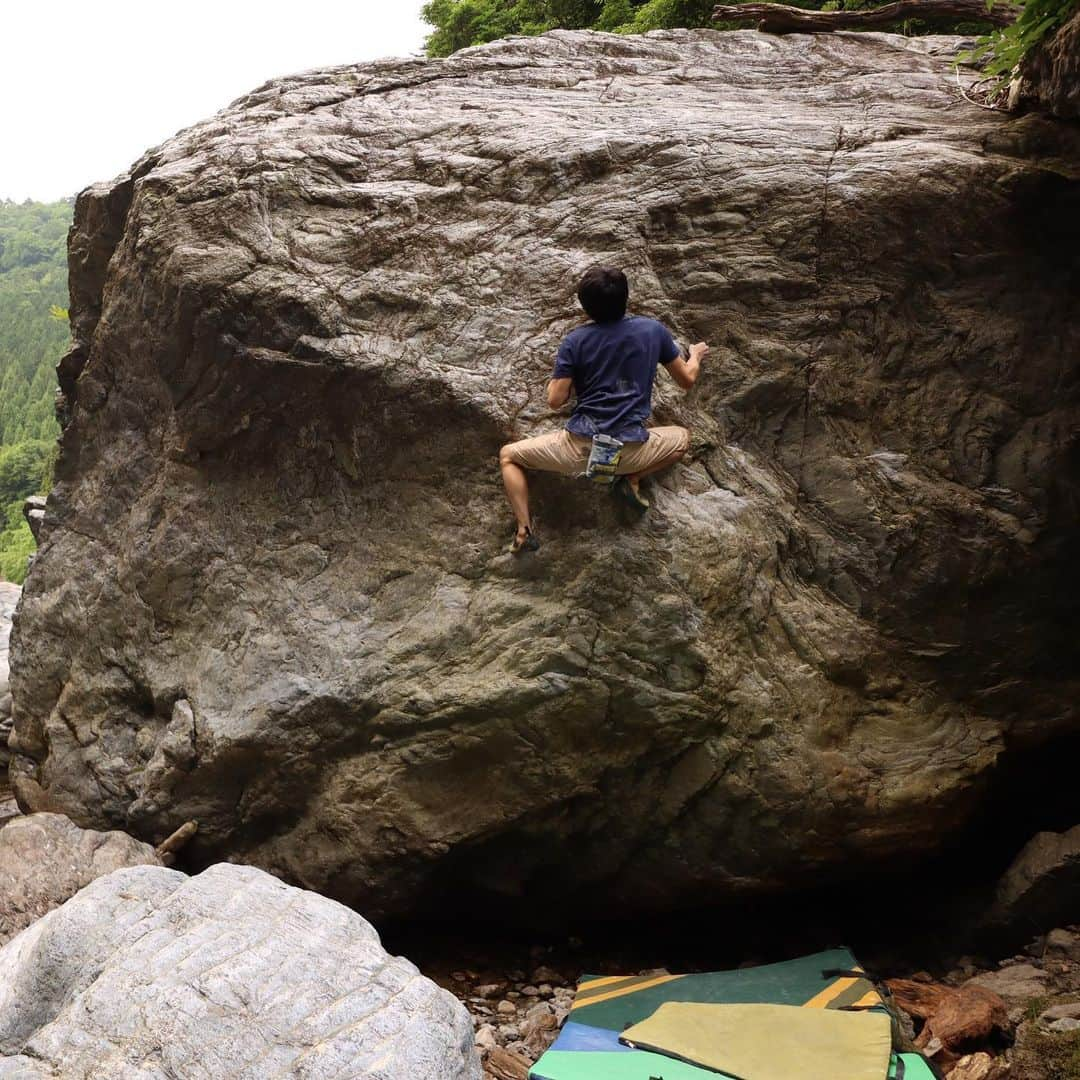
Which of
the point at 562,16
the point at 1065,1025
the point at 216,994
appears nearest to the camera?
the point at 216,994

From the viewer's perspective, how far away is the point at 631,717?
626cm

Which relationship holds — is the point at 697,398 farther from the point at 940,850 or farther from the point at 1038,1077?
the point at 1038,1077

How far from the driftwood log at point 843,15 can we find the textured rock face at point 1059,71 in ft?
6.30

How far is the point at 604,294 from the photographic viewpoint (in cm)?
594

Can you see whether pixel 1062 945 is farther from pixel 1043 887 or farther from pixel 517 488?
pixel 517 488

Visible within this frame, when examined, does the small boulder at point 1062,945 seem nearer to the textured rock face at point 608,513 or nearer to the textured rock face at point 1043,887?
the textured rock face at point 1043,887

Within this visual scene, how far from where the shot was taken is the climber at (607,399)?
5961mm

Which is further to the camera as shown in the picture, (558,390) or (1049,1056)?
(558,390)

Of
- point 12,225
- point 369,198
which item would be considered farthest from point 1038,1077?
point 12,225

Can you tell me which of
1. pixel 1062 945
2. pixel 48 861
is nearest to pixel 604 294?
pixel 1062 945

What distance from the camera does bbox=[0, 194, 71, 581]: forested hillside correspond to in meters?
37.7

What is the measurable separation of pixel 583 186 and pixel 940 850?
5.16 meters

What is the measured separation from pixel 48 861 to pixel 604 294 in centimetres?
533

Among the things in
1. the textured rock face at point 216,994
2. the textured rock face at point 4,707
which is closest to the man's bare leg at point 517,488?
Result: the textured rock face at point 216,994
